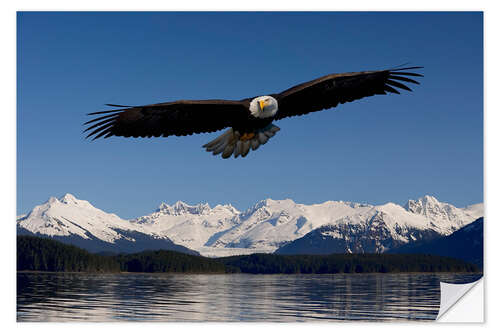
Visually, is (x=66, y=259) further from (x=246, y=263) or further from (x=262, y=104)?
(x=262, y=104)

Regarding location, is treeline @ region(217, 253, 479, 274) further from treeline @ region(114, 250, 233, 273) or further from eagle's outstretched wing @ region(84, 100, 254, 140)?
eagle's outstretched wing @ region(84, 100, 254, 140)

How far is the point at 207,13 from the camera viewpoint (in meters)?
9.08

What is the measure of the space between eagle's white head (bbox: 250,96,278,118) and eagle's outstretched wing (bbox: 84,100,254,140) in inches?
11.6

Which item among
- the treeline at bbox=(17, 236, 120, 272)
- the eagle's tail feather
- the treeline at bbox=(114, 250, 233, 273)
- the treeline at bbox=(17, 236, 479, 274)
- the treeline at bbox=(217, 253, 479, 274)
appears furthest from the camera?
the treeline at bbox=(217, 253, 479, 274)

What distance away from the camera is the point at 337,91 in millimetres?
7480

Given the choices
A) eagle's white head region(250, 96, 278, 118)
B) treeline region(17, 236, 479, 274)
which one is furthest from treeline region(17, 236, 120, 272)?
eagle's white head region(250, 96, 278, 118)

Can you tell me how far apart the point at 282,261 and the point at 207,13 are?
52.2m

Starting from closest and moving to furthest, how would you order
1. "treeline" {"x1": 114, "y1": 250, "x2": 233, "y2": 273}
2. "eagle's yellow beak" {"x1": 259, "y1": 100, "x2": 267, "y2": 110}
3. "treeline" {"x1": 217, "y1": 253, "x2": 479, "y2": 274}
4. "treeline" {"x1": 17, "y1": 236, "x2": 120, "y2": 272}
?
"eagle's yellow beak" {"x1": 259, "y1": 100, "x2": 267, "y2": 110} < "treeline" {"x1": 17, "y1": 236, "x2": 120, "y2": 272} < "treeline" {"x1": 114, "y1": 250, "x2": 233, "y2": 273} < "treeline" {"x1": 217, "y1": 253, "x2": 479, "y2": 274}

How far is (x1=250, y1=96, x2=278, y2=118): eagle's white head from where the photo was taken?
6703 mm

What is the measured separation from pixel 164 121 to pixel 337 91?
2.04 meters

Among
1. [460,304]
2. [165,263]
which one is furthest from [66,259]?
[460,304]

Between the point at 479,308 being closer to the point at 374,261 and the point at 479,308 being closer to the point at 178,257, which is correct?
the point at 178,257

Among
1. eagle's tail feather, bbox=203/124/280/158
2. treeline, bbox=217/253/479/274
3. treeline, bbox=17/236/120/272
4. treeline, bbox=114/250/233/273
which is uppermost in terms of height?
eagle's tail feather, bbox=203/124/280/158
